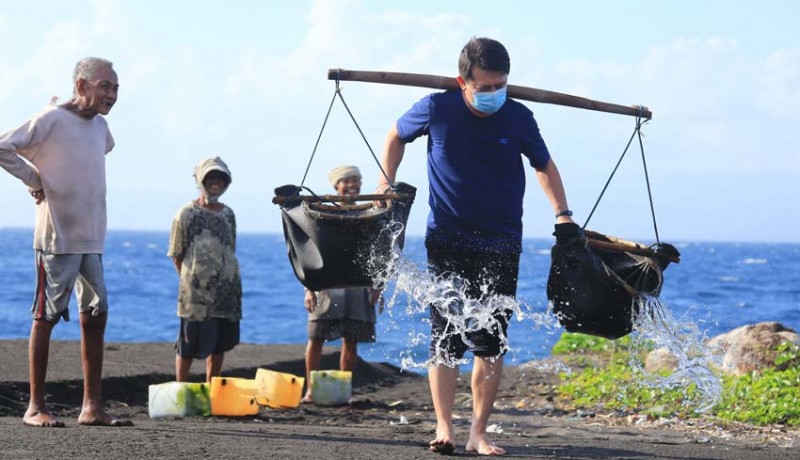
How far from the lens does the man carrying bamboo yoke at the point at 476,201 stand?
651cm

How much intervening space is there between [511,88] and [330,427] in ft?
9.52

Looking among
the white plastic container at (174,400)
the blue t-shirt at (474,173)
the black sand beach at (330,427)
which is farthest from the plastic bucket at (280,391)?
the blue t-shirt at (474,173)

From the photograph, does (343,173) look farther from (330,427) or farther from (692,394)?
(692,394)

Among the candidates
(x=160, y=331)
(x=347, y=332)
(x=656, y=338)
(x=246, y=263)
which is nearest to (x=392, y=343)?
(x=160, y=331)

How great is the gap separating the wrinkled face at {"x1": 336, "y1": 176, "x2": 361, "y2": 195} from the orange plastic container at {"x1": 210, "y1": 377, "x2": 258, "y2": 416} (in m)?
1.75

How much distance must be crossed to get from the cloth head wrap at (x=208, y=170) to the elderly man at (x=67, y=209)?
1.74 metres

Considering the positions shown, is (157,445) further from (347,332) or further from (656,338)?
(347,332)

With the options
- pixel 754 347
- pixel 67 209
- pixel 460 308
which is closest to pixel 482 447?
pixel 460 308

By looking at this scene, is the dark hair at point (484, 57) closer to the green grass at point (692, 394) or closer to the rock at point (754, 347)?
the green grass at point (692, 394)

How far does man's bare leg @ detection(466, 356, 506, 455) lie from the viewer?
263 inches

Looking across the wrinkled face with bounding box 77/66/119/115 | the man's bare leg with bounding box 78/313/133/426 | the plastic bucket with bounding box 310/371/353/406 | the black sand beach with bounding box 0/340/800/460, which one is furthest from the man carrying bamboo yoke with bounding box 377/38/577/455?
the plastic bucket with bounding box 310/371/353/406

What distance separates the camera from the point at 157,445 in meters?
6.58

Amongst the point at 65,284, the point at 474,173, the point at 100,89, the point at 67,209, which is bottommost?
the point at 65,284

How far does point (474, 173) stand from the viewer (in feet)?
21.4
